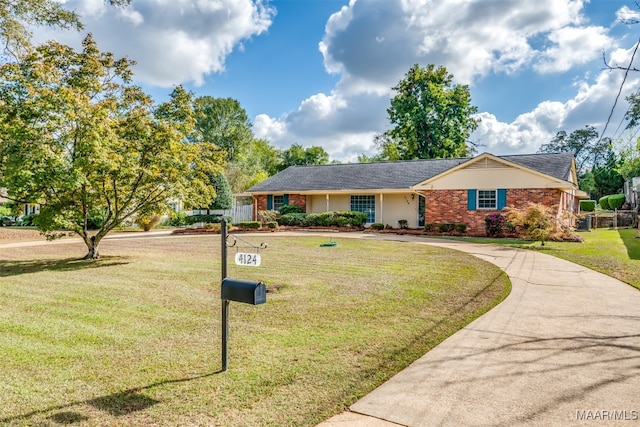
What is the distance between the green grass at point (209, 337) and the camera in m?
3.14

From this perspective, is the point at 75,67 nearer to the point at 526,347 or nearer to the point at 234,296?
the point at 234,296

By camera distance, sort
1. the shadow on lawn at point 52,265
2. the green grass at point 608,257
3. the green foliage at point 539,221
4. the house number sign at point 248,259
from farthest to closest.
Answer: the green foliage at point 539,221
the shadow on lawn at point 52,265
the green grass at point 608,257
the house number sign at point 248,259

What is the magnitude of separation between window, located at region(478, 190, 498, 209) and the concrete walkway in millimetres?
13843

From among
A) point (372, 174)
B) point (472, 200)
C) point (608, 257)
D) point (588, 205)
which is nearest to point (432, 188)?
point (472, 200)

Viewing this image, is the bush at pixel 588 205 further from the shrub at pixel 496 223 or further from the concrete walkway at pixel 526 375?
the concrete walkway at pixel 526 375

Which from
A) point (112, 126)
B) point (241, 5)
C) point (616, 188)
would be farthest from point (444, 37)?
point (616, 188)

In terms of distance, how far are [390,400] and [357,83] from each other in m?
23.5

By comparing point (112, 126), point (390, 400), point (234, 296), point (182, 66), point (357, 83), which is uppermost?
point (357, 83)

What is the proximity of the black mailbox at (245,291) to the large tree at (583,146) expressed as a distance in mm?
68659

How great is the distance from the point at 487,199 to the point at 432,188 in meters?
2.73

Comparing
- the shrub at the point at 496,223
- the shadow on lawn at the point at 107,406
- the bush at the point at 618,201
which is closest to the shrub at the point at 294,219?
the shrub at the point at 496,223

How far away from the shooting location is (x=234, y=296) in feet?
11.8

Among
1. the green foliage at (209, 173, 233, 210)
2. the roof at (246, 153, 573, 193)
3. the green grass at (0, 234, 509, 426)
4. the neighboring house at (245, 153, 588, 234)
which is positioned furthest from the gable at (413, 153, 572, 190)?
the green foliage at (209, 173, 233, 210)

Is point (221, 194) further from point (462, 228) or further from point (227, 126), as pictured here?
point (227, 126)
